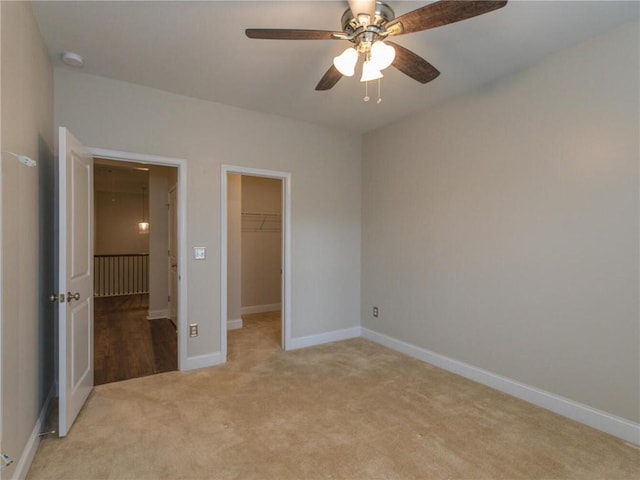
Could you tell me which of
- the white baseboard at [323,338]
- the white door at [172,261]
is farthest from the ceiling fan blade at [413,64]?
the white door at [172,261]

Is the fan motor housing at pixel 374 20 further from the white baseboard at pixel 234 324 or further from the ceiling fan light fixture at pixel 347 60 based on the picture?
the white baseboard at pixel 234 324

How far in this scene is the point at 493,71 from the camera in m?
2.86

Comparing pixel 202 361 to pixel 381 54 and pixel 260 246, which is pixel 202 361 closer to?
pixel 260 246

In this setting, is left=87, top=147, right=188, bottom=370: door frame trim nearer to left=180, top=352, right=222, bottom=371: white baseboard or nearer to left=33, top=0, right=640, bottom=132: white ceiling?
left=180, top=352, right=222, bottom=371: white baseboard

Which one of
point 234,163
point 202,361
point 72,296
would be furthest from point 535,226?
point 72,296

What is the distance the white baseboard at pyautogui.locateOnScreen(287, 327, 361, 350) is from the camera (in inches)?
161

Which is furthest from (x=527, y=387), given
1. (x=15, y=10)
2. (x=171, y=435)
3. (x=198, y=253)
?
(x=15, y=10)

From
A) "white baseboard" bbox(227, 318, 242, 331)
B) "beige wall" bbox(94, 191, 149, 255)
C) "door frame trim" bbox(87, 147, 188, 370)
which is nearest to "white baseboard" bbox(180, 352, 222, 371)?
"door frame trim" bbox(87, 147, 188, 370)

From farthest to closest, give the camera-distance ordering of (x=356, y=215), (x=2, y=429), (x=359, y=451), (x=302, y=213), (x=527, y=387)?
(x=356, y=215), (x=302, y=213), (x=527, y=387), (x=359, y=451), (x=2, y=429)

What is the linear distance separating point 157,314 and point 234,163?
3.38m

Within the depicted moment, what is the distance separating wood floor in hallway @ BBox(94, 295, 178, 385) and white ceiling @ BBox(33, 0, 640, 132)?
2.78 meters

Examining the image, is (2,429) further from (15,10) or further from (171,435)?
(15,10)

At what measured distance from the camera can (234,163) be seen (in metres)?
→ 3.70

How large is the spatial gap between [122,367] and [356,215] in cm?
321
